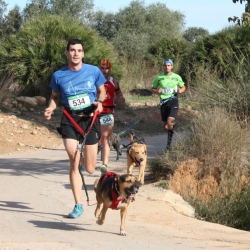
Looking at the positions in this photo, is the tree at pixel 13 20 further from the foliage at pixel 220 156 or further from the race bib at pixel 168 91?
the foliage at pixel 220 156

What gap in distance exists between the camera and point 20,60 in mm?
21219

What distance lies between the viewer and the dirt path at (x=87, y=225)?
6.93 meters

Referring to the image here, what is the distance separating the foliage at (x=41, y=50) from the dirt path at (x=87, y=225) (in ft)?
33.1

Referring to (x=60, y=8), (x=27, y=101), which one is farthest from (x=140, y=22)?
(x=27, y=101)

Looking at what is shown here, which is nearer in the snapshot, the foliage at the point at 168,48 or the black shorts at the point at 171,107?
the black shorts at the point at 171,107

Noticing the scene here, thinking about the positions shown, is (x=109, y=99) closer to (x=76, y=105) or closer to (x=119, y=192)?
(x=76, y=105)

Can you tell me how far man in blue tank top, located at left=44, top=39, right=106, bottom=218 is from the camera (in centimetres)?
791

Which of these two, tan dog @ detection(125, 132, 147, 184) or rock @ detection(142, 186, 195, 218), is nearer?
rock @ detection(142, 186, 195, 218)

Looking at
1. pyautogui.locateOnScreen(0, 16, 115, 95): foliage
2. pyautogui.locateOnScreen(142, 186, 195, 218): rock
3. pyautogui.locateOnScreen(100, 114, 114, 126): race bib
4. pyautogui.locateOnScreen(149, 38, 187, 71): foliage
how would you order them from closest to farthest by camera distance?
pyautogui.locateOnScreen(142, 186, 195, 218): rock → pyautogui.locateOnScreen(100, 114, 114, 126): race bib → pyautogui.locateOnScreen(0, 16, 115, 95): foliage → pyautogui.locateOnScreen(149, 38, 187, 71): foliage

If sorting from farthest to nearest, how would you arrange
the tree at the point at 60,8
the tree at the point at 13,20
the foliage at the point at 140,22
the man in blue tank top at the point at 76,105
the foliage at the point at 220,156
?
the foliage at the point at 140,22
the tree at the point at 60,8
the tree at the point at 13,20
the foliage at the point at 220,156
the man in blue tank top at the point at 76,105

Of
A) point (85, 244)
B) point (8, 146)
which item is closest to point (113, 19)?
point (8, 146)

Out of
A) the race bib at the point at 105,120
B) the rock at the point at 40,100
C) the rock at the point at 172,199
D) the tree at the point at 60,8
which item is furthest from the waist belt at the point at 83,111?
the tree at the point at 60,8

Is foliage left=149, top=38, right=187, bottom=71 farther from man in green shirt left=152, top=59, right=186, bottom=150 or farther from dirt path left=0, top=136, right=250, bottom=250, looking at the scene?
dirt path left=0, top=136, right=250, bottom=250

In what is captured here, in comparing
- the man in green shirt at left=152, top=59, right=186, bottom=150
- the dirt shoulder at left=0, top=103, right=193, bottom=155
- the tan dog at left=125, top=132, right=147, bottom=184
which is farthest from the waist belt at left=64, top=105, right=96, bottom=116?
the dirt shoulder at left=0, top=103, right=193, bottom=155
